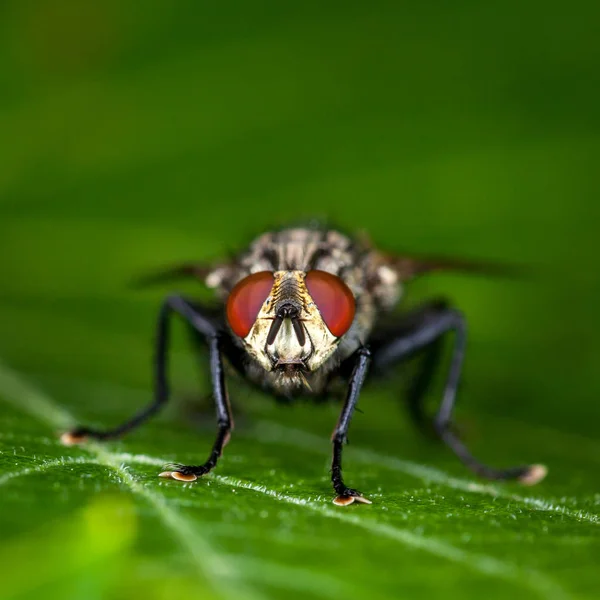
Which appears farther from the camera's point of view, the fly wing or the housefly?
the fly wing

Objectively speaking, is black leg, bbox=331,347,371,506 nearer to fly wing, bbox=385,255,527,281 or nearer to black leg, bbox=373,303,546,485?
black leg, bbox=373,303,546,485

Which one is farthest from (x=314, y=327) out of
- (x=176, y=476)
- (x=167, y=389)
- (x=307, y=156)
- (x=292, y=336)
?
(x=307, y=156)

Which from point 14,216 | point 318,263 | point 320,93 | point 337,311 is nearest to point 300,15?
point 320,93

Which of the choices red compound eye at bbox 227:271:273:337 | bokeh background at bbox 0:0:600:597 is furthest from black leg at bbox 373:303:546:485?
bokeh background at bbox 0:0:600:597

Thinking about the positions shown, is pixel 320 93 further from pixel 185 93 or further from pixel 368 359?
pixel 368 359

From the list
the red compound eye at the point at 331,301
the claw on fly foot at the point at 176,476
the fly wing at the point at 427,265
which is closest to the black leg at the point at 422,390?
the fly wing at the point at 427,265

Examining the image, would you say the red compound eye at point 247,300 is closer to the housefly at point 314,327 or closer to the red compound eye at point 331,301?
the housefly at point 314,327
